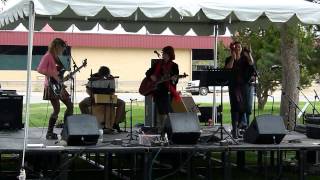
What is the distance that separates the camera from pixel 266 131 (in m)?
8.59

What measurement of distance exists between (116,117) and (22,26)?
101 inches

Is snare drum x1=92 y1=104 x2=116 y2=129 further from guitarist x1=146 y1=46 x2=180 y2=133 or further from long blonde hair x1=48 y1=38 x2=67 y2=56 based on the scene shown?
long blonde hair x1=48 y1=38 x2=67 y2=56

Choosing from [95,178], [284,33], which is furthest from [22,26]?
[284,33]

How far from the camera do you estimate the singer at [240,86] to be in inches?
382

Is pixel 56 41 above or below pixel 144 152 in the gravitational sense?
above

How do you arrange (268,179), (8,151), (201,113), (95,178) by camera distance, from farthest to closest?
(201,113), (95,178), (268,179), (8,151)

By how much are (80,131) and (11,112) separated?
3.35 metres

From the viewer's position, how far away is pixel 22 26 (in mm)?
11898

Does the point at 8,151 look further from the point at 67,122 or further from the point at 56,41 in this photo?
the point at 56,41

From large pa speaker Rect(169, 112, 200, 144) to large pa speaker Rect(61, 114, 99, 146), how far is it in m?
1.01

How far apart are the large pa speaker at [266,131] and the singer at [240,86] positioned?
0.78 metres

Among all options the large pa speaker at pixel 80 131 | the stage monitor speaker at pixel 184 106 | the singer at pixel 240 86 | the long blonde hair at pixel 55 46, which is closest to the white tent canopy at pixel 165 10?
the long blonde hair at pixel 55 46

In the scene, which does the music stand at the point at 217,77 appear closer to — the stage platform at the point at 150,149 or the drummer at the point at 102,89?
the stage platform at the point at 150,149

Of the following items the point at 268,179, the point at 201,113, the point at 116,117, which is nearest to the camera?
the point at 268,179
